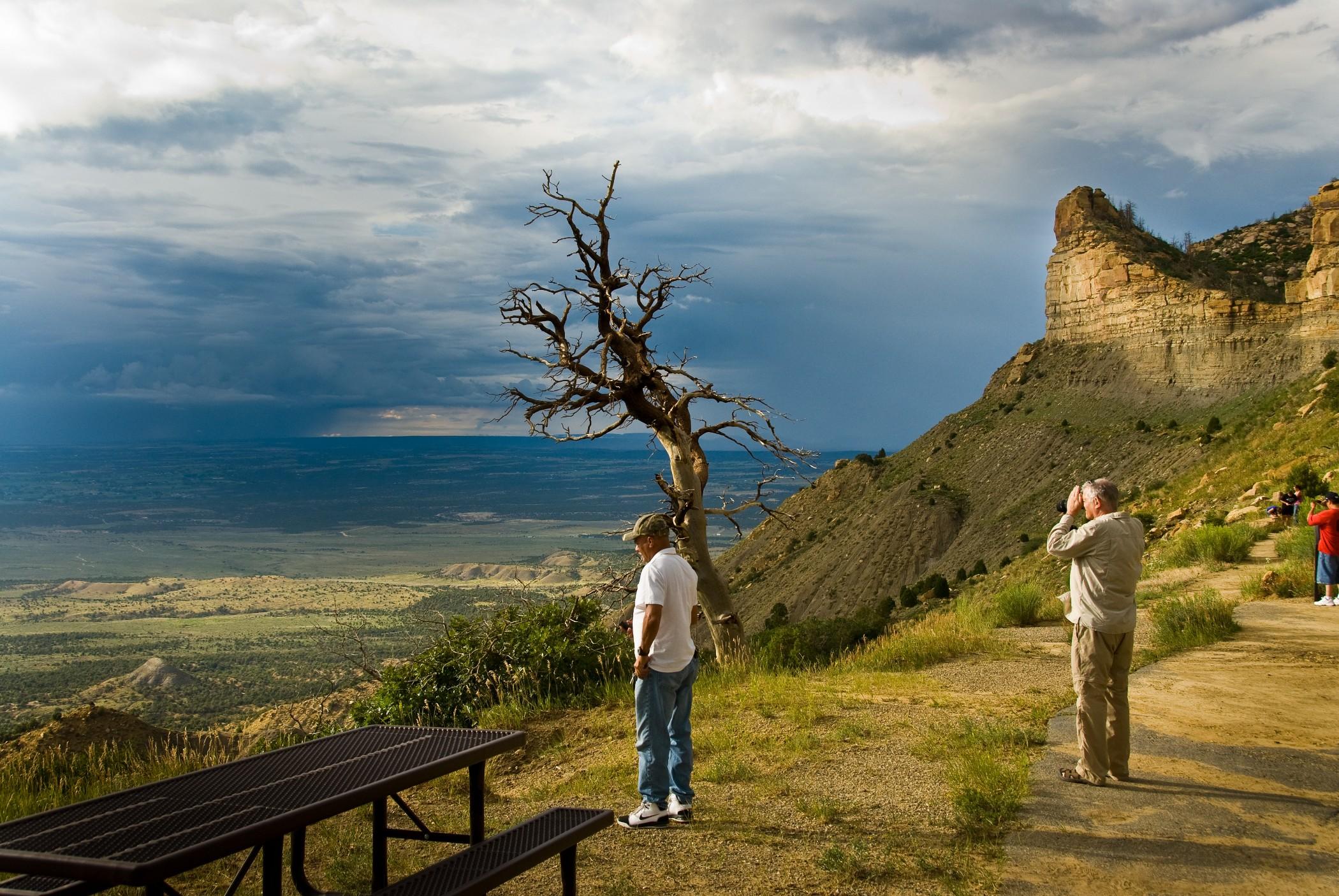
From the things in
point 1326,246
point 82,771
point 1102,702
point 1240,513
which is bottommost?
point 82,771

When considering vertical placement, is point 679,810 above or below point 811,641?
above

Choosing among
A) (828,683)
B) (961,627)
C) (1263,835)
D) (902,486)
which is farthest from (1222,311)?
(1263,835)

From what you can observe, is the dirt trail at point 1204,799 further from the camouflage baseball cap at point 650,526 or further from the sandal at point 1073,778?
the camouflage baseball cap at point 650,526

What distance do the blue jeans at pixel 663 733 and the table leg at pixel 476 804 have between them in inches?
39.2

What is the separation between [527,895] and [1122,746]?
3.67 m

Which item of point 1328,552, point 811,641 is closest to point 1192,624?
point 1328,552

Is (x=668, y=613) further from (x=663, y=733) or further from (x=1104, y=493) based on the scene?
(x=1104, y=493)

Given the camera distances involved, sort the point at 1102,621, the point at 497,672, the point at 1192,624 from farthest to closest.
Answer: the point at 497,672 → the point at 1192,624 → the point at 1102,621

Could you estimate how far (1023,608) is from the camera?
13.4 m

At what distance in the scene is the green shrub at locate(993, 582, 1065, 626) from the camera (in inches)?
528

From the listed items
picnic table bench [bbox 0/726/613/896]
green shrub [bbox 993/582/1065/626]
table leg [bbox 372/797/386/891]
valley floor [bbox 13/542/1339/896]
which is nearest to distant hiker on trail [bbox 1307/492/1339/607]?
valley floor [bbox 13/542/1339/896]

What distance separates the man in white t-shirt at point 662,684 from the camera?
232 inches

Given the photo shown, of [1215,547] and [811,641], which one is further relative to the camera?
[1215,547]

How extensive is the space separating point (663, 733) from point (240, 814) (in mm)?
2596
